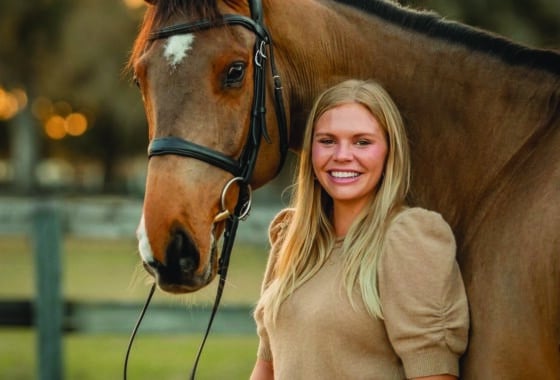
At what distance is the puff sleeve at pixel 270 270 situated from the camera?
2.87m

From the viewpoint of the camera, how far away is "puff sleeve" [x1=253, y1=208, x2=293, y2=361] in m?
2.87

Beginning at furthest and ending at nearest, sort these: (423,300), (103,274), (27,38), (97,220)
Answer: (27,38)
(103,274)
(97,220)
(423,300)

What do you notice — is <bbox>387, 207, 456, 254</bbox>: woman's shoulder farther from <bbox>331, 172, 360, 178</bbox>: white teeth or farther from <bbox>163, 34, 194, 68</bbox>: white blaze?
<bbox>163, 34, 194, 68</bbox>: white blaze

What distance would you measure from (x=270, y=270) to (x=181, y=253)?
0.52 meters

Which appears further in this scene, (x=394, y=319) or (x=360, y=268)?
(x=360, y=268)

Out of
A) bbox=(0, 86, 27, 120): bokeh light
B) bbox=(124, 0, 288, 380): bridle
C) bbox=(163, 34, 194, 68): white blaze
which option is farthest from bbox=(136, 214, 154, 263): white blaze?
bbox=(0, 86, 27, 120): bokeh light

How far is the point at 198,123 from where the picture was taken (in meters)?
2.62

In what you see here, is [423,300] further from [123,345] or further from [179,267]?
[123,345]

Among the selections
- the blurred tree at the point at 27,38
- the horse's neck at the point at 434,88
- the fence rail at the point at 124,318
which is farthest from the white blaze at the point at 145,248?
the blurred tree at the point at 27,38

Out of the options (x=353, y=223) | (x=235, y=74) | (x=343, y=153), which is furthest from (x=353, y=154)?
(x=235, y=74)

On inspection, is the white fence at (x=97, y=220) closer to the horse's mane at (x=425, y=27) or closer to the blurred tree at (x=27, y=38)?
the horse's mane at (x=425, y=27)

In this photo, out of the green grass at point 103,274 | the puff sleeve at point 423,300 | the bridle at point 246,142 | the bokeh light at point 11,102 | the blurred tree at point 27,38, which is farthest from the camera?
the bokeh light at point 11,102

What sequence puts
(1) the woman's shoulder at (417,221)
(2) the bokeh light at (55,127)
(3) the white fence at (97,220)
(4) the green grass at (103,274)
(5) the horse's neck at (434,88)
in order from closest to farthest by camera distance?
(1) the woman's shoulder at (417,221)
(5) the horse's neck at (434,88)
(3) the white fence at (97,220)
(4) the green grass at (103,274)
(2) the bokeh light at (55,127)

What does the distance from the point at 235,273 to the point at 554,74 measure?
36.5 ft
